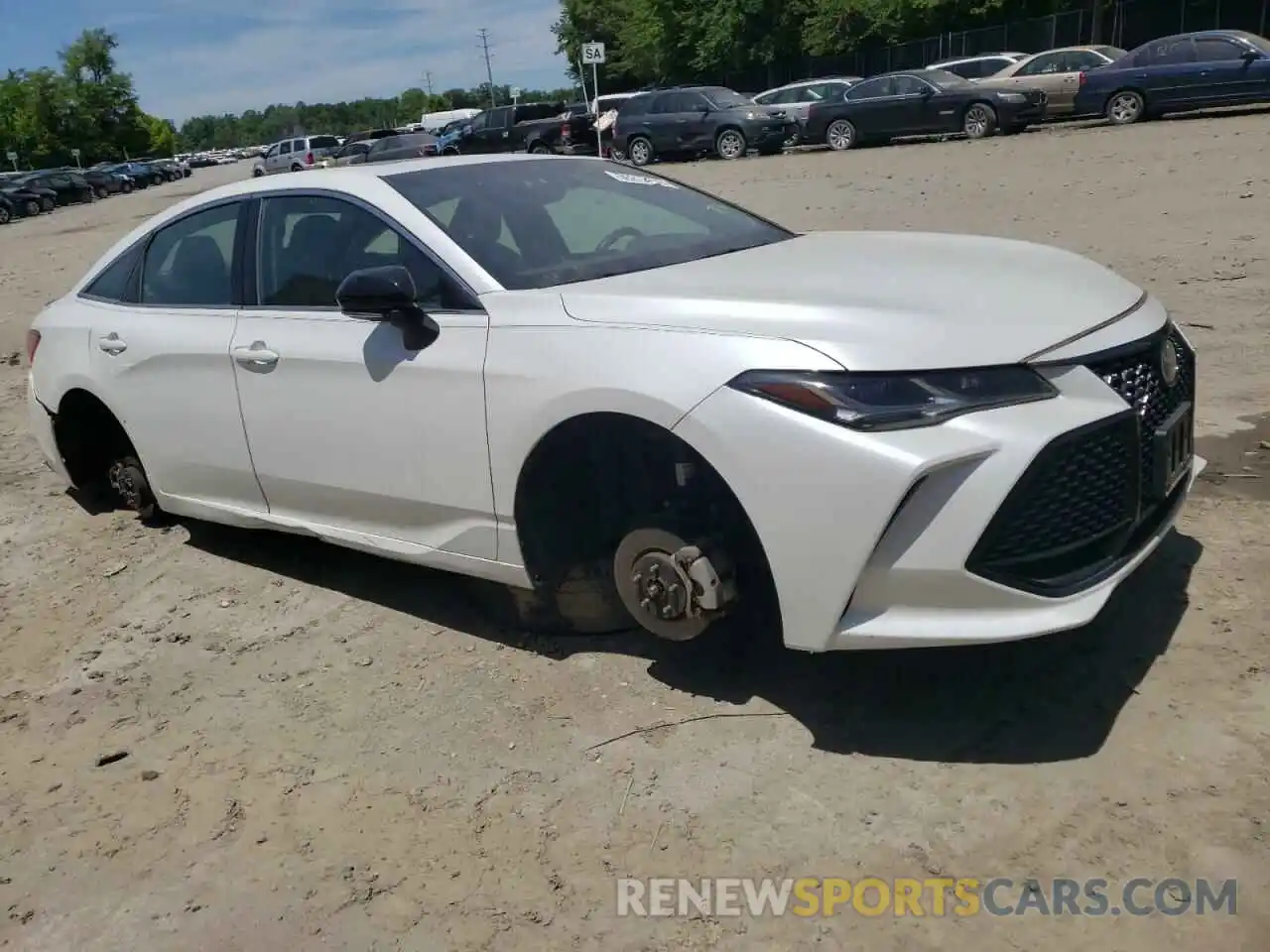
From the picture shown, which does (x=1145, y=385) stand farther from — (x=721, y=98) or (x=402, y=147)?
(x=402, y=147)

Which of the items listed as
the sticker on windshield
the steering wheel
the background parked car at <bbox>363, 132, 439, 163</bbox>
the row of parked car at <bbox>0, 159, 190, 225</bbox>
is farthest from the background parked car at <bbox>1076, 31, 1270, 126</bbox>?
the row of parked car at <bbox>0, 159, 190, 225</bbox>

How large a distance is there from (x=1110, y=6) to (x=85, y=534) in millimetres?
35242

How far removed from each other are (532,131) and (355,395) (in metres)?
28.8

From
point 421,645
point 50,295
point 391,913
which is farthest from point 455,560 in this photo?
point 50,295

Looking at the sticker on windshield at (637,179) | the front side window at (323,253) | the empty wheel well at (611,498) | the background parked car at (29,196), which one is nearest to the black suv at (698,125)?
the sticker on windshield at (637,179)

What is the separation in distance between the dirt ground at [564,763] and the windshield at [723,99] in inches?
852

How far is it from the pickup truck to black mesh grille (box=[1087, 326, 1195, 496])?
27162 millimetres

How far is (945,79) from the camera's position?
22.2 m

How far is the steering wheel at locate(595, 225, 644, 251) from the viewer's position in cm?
385

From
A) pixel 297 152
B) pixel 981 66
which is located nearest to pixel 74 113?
pixel 297 152

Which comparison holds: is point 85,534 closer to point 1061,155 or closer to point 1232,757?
point 1232,757

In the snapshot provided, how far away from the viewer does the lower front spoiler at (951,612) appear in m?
2.74

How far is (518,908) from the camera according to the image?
2.60 m

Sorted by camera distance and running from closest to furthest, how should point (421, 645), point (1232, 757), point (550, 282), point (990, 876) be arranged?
point (990, 876) → point (1232, 757) → point (550, 282) → point (421, 645)
